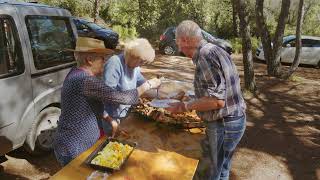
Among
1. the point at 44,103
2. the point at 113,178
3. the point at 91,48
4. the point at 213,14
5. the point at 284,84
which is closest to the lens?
the point at 113,178

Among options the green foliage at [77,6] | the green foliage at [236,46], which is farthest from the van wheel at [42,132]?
the green foliage at [77,6]

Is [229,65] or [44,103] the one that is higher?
[229,65]

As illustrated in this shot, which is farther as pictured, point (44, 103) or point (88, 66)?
point (44, 103)

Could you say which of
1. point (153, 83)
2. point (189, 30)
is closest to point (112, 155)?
point (189, 30)

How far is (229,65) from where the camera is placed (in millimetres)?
3381

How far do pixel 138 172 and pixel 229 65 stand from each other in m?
1.26

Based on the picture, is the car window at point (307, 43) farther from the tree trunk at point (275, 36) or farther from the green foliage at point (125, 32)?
the green foliage at point (125, 32)

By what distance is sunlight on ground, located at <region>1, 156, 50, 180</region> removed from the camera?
17.7 feet

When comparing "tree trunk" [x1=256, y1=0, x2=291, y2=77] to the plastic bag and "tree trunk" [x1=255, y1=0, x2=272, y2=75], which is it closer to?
"tree trunk" [x1=255, y1=0, x2=272, y2=75]

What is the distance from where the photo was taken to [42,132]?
5.59 m

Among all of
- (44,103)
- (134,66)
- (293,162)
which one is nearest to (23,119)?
(44,103)

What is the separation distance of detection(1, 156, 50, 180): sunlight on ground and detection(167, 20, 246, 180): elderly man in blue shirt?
2754 millimetres

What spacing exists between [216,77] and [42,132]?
3300 millimetres

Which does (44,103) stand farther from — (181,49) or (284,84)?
→ (284,84)
